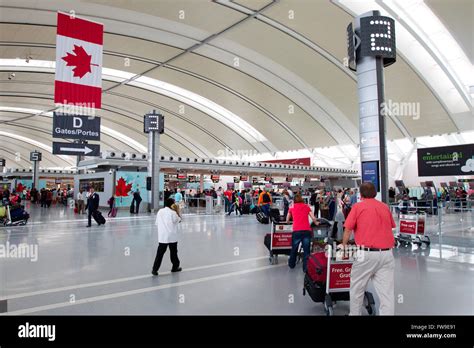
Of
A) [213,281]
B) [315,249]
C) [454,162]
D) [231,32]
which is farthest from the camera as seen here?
[231,32]

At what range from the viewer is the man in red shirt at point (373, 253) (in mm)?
3469

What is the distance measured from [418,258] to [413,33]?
742 inches

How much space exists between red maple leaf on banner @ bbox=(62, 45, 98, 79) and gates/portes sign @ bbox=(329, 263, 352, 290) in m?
8.11

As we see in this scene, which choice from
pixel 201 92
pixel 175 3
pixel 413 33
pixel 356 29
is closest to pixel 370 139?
pixel 356 29

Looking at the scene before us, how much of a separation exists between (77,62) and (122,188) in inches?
590

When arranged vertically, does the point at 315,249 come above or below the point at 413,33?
below

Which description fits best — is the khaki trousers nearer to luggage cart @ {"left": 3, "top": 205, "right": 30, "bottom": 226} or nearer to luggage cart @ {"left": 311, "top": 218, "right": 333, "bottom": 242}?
luggage cart @ {"left": 311, "top": 218, "right": 333, "bottom": 242}

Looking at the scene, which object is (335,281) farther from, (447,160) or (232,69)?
(232,69)

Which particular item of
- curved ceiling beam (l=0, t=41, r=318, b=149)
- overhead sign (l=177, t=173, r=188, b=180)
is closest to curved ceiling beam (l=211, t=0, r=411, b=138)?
curved ceiling beam (l=0, t=41, r=318, b=149)

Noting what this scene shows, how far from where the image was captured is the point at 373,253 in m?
3.46

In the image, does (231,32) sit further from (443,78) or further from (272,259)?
(272,259)

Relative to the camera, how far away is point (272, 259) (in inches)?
275

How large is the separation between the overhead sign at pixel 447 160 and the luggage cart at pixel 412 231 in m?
8.40

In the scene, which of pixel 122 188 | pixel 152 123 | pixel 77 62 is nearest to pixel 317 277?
pixel 77 62
